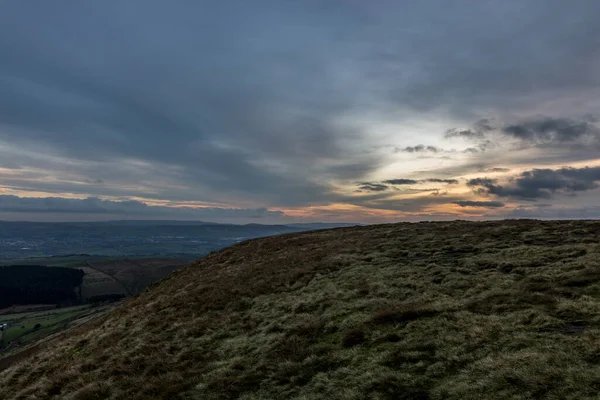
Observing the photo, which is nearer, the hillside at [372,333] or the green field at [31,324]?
the hillside at [372,333]

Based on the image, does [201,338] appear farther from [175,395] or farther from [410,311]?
[410,311]

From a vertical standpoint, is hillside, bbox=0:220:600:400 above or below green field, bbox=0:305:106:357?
above

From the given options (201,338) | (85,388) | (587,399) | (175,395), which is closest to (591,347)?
(587,399)

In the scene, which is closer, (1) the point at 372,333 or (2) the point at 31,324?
(1) the point at 372,333

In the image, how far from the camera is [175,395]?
14.7m

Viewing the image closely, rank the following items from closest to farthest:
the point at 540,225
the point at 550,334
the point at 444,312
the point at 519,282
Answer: the point at 550,334
the point at 444,312
the point at 519,282
the point at 540,225

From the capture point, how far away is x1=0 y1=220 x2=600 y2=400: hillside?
11.4 m

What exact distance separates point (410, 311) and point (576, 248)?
604 inches

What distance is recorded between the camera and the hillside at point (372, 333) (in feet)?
37.3

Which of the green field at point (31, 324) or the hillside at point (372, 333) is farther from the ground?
the hillside at point (372, 333)

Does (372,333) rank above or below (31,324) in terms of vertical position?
above

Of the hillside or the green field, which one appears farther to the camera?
the green field

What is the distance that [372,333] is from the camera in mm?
15961

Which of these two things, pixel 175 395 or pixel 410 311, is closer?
pixel 175 395
